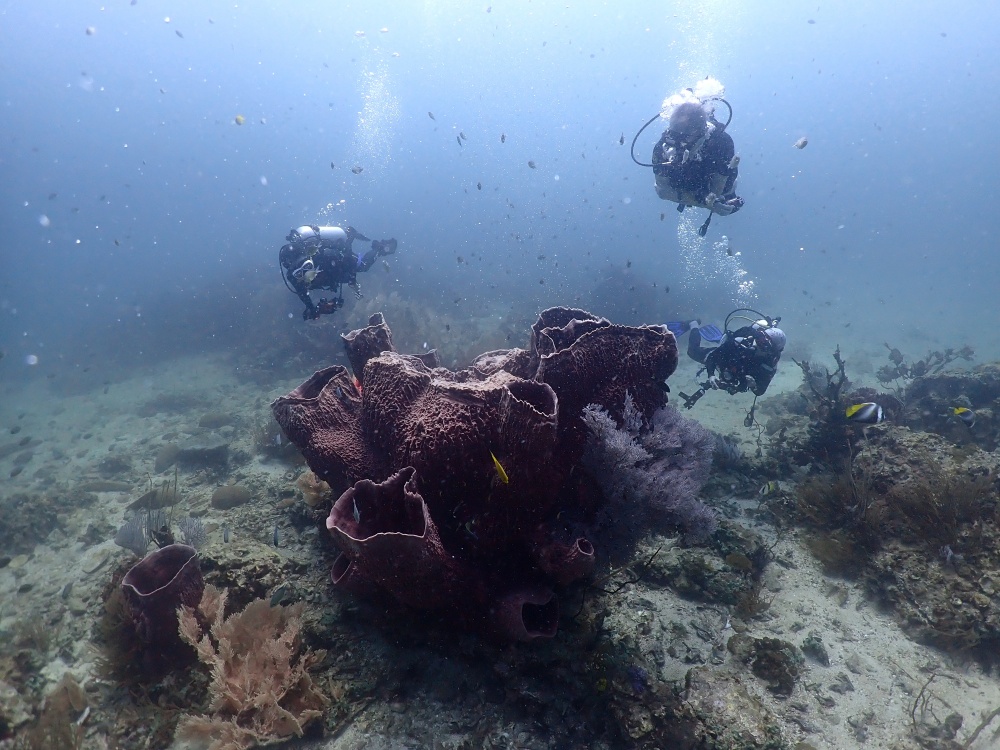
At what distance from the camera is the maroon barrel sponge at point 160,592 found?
11.0ft

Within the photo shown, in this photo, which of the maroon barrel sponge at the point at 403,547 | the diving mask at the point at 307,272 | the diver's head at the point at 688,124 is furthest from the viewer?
the diving mask at the point at 307,272

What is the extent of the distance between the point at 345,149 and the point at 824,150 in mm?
172110

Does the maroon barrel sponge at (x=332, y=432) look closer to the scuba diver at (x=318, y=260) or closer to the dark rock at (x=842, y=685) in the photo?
the dark rock at (x=842, y=685)

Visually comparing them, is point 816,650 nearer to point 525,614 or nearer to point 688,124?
point 525,614

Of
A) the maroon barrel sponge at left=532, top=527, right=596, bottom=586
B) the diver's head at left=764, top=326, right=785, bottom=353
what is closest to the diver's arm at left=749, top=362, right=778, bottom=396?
the diver's head at left=764, top=326, right=785, bottom=353

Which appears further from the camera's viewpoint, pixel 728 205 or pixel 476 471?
pixel 728 205

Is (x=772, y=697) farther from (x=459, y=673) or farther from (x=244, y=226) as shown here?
(x=244, y=226)

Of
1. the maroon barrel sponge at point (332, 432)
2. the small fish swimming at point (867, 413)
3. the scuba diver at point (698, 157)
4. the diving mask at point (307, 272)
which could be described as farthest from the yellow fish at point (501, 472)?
the diving mask at point (307, 272)

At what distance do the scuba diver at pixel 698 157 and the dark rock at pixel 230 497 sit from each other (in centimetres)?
877

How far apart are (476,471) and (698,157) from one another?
759 centimetres

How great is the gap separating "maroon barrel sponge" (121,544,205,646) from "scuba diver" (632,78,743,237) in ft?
27.8

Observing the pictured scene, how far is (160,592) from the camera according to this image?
10.9ft

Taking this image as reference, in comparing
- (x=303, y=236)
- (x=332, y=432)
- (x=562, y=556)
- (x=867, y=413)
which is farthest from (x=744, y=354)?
(x=303, y=236)

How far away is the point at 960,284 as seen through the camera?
59.8 meters
